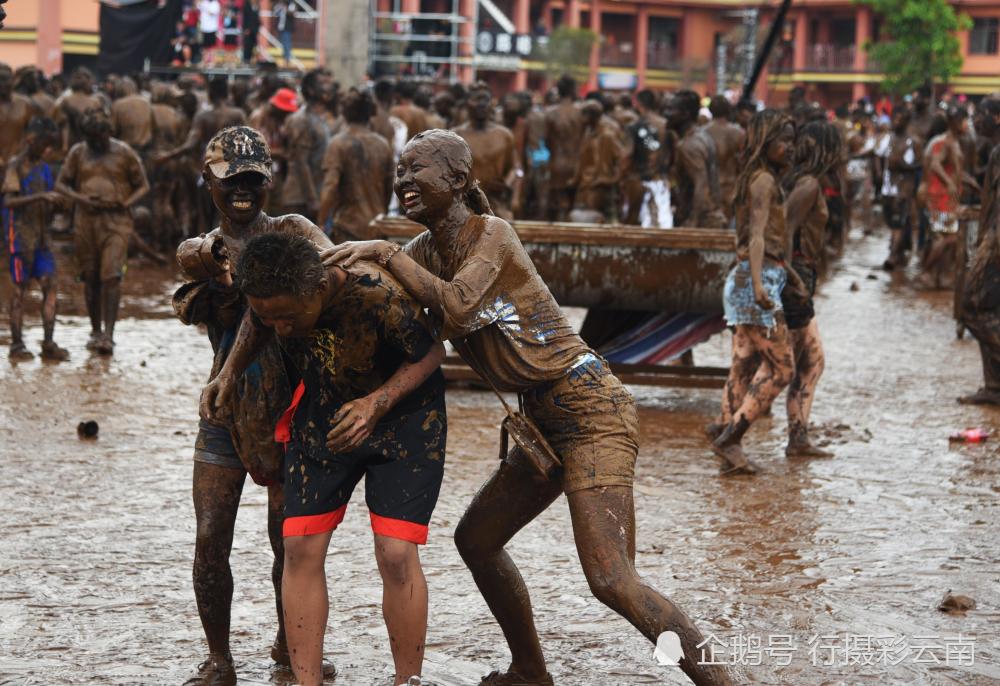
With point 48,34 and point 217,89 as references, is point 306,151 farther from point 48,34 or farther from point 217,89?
point 48,34

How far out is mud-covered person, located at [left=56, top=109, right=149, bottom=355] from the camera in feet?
35.0

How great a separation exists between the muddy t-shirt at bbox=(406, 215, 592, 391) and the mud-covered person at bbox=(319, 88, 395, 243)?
7.51 m

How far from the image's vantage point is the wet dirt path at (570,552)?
196 inches

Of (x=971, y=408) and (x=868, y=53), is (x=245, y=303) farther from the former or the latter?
(x=868, y=53)

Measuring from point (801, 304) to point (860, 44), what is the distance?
53.7 metres

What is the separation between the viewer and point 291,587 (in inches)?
167

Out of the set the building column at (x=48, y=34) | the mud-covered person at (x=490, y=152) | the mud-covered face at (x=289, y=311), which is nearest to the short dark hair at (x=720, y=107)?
the mud-covered person at (x=490, y=152)

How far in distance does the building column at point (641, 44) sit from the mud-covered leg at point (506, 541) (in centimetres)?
5773

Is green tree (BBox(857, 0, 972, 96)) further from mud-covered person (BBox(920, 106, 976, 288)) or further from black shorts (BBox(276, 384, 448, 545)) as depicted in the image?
black shorts (BBox(276, 384, 448, 545))

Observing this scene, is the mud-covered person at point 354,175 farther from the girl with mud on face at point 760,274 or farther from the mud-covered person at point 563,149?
the mud-covered person at point 563,149

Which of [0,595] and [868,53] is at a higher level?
[868,53]

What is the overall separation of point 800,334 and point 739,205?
98 centimetres

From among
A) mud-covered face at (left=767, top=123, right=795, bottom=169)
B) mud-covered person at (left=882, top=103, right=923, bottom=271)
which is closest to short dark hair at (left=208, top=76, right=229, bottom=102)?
mud-covered person at (left=882, top=103, right=923, bottom=271)

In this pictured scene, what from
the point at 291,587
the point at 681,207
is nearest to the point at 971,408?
the point at 681,207
